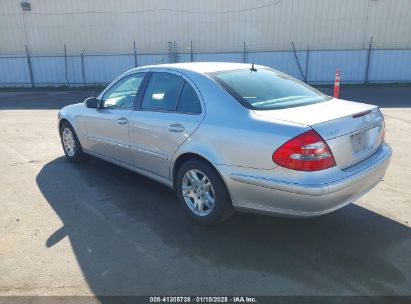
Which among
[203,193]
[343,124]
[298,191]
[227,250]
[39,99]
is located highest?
[343,124]

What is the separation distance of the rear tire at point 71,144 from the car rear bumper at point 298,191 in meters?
3.29

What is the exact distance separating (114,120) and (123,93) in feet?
1.31

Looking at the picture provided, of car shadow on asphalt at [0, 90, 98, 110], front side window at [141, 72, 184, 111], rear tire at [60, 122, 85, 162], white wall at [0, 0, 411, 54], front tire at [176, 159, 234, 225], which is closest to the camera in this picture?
front tire at [176, 159, 234, 225]

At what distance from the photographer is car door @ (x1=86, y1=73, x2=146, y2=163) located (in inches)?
184

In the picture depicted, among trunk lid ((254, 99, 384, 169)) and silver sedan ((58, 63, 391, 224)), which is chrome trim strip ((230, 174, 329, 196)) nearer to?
silver sedan ((58, 63, 391, 224))

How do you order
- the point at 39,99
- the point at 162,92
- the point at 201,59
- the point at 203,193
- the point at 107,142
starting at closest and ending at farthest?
the point at 203,193 < the point at 162,92 < the point at 107,142 < the point at 39,99 < the point at 201,59

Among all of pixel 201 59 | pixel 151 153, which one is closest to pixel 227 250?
pixel 151 153

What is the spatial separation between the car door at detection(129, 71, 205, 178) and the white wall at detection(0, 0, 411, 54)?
14534 mm

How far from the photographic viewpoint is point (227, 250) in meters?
3.41

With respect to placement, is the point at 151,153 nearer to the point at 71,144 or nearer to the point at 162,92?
the point at 162,92

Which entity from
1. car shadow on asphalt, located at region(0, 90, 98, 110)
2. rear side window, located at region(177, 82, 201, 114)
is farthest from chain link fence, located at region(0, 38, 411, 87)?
rear side window, located at region(177, 82, 201, 114)

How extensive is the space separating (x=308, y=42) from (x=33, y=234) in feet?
54.3

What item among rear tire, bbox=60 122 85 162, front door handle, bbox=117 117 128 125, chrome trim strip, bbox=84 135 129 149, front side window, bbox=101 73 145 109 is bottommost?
rear tire, bbox=60 122 85 162

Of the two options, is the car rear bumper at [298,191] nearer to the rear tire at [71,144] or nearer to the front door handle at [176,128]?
the front door handle at [176,128]
